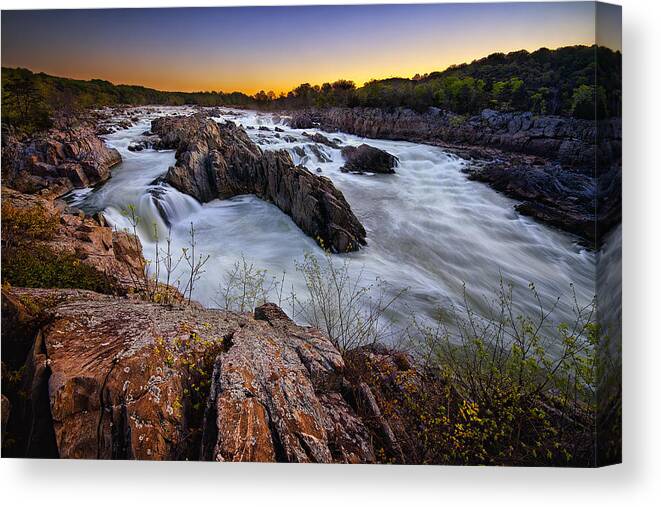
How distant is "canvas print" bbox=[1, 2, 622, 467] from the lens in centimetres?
312

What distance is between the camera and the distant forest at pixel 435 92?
3.16 meters

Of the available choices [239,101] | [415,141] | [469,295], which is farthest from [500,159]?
[239,101]

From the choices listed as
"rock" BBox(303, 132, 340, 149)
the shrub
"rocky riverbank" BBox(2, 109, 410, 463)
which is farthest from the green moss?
the shrub

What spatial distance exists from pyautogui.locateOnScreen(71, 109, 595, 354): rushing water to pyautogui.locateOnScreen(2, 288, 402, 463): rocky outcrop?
0.46m

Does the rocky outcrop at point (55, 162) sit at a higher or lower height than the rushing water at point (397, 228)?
higher

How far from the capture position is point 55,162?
11.9 feet

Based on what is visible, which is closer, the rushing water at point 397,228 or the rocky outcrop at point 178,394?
the rocky outcrop at point 178,394

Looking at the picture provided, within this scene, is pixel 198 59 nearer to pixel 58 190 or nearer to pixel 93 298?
pixel 58 190

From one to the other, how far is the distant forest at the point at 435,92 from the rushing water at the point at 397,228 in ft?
0.74

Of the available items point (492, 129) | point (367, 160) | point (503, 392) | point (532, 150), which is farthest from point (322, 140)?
point (503, 392)

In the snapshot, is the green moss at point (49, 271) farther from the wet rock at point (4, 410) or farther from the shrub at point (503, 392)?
the shrub at point (503, 392)

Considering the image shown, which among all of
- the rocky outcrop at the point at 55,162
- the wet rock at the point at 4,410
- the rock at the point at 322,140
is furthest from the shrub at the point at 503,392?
the rocky outcrop at the point at 55,162

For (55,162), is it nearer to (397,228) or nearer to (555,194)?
(397,228)

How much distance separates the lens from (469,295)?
3.37 m
